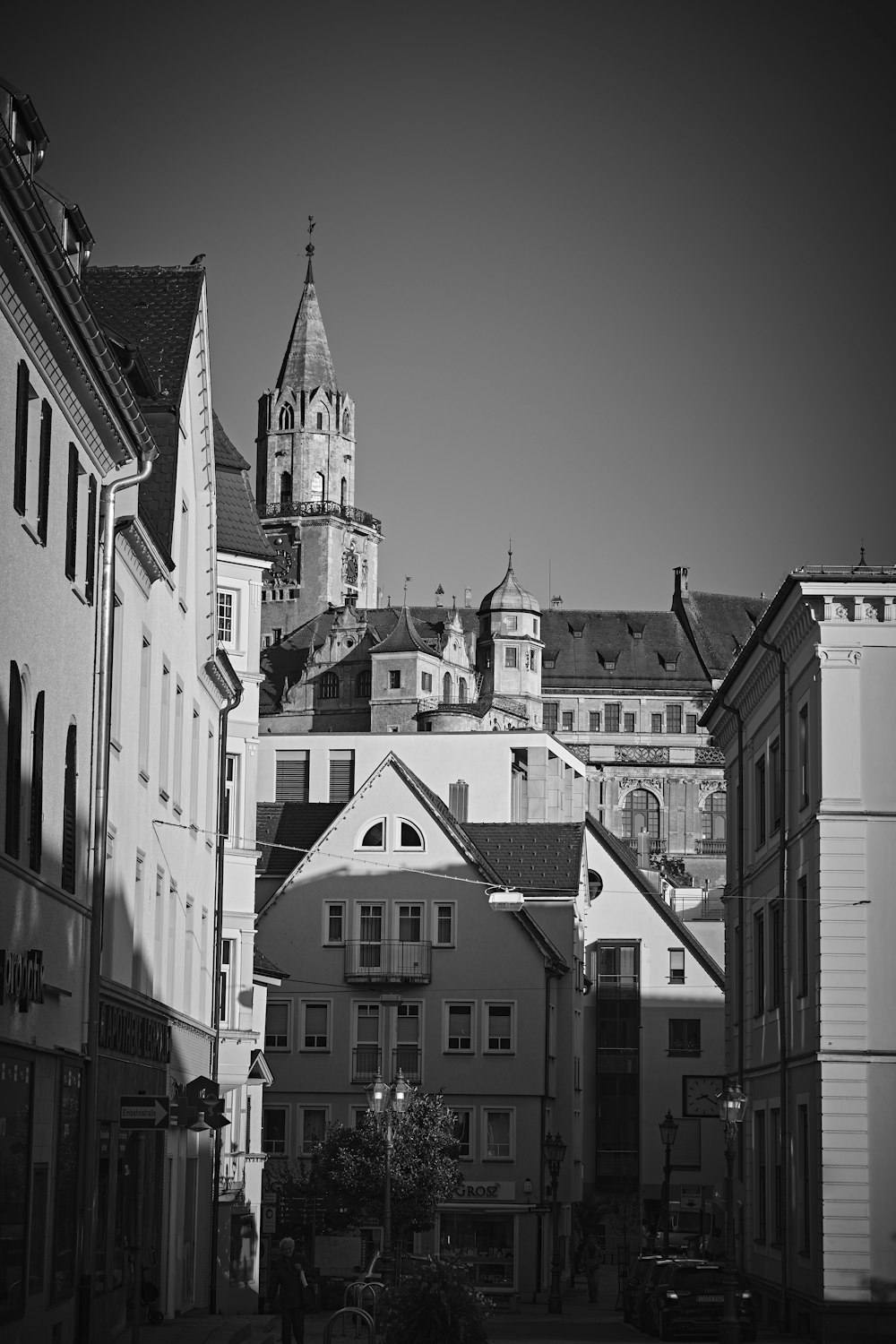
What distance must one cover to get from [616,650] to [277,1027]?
115m

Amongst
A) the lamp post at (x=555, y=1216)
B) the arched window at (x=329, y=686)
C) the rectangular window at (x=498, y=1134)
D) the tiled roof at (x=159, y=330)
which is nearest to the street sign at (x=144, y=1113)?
the tiled roof at (x=159, y=330)

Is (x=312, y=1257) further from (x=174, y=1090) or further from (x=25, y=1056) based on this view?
(x=25, y=1056)

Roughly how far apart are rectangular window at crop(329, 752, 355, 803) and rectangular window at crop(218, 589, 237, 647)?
5880cm

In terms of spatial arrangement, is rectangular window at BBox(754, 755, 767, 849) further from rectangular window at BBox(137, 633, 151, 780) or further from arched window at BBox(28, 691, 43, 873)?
arched window at BBox(28, 691, 43, 873)

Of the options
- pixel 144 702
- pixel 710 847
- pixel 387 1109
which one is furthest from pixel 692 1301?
pixel 710 847

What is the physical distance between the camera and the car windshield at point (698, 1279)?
31078mm

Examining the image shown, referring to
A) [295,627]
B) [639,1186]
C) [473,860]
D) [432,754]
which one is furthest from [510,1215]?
[295,627]

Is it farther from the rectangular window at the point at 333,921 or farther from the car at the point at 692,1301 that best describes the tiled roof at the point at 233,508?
the rectangular window at the point at 333,921

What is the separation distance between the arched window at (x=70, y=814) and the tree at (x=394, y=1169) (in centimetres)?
2823

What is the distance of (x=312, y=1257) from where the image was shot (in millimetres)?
46344

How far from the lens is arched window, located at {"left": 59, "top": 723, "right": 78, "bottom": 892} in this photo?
21281mm

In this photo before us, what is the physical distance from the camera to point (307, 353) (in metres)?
188

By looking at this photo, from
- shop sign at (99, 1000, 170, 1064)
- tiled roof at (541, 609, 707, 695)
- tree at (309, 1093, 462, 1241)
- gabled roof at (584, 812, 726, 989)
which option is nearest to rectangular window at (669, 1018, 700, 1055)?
gabled roof at (584, 812, 726, 989)

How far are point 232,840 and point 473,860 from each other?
20.2 metres
